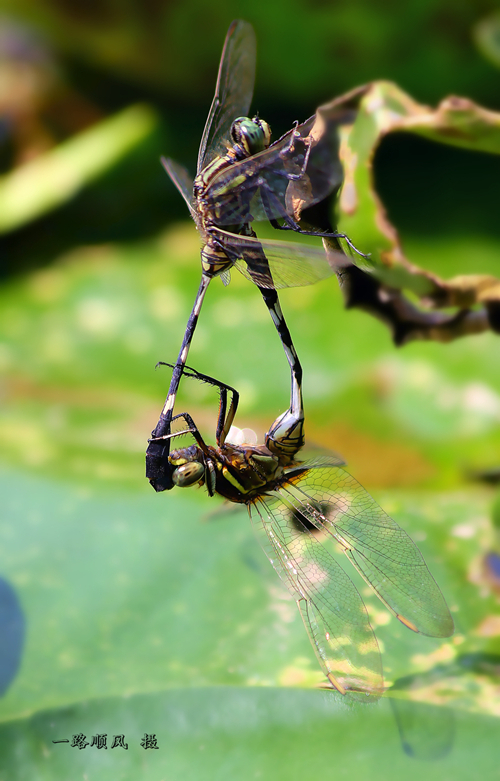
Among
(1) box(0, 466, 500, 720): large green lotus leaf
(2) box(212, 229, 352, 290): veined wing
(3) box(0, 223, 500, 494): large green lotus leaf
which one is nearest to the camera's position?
(2) box(212, 229, 352, 290): veined wing

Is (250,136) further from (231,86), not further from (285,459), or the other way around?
(285,459)

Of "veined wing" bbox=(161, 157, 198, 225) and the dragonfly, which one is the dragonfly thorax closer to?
the dragonfly

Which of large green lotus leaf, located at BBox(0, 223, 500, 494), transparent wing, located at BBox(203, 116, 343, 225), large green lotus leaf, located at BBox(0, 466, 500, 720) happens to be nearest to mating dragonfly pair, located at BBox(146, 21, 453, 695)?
transparent wing, located at BBox(203, 116, 343, 225)

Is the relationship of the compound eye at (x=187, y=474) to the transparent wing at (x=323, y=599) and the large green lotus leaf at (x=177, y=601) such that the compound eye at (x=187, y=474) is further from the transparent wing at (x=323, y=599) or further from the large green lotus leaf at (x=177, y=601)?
the large green lotus leaf at (x=177, y=601)

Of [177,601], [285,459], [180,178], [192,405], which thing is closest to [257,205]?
[180,178]

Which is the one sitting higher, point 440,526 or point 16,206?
point 16,206

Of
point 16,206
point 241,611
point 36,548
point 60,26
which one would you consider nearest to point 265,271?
point 241,611

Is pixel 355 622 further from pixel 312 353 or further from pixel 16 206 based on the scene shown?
pixel 16 206
